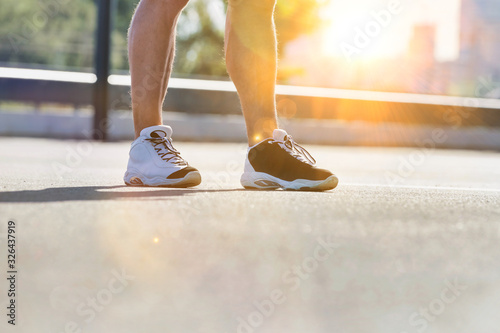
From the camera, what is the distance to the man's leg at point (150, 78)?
107 inches

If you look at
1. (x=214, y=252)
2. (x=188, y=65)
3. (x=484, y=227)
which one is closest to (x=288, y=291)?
(x=214, y=252)

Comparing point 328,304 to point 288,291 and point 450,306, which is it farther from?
point 450,306

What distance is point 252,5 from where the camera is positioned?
9.37ft

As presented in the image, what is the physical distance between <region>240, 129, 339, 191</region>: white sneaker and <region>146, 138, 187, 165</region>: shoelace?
0.25 meters

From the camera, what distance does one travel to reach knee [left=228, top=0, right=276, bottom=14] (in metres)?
2.84

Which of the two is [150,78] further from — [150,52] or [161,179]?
[161,179]

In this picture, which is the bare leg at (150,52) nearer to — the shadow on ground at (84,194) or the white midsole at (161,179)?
the white midsole at (161,179)

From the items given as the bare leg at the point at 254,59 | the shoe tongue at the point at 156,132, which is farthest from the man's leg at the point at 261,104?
the shoe tongue at the point at 156,132

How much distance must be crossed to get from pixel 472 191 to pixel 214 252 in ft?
5.95

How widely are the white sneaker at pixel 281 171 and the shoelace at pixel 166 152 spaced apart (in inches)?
10.0

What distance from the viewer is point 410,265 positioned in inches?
58.1

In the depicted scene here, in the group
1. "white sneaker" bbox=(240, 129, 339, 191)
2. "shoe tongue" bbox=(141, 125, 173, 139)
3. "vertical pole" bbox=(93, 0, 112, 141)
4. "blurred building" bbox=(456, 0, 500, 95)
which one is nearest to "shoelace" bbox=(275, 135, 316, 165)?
"white sneaker" bbox=(240, 129, 339, 191)

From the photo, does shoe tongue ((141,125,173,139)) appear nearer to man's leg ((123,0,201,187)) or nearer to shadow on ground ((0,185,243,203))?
man's leg ((123,0,201,187))

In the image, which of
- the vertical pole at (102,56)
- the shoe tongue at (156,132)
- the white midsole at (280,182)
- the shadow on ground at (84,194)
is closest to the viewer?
the shadow on ground at (84,194)
